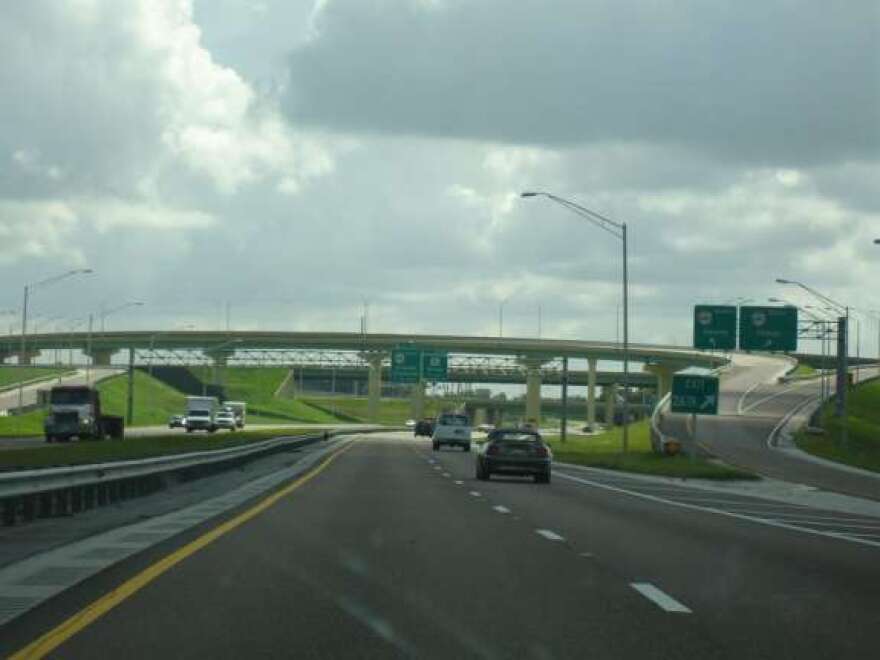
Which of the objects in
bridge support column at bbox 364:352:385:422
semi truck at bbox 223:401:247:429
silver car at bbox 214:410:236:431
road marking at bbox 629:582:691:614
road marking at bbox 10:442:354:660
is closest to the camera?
road marking at bbox 10:442:354:660

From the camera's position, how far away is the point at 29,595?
514 inches

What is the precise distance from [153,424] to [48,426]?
59824mm

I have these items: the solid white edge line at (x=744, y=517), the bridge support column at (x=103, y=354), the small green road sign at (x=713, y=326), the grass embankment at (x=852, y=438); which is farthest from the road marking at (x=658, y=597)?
the bridge support column at (x=103, y=354)

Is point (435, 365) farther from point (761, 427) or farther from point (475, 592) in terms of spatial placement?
point (475, 592)

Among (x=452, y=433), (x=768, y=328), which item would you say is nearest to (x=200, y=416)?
(x=452, y=433)

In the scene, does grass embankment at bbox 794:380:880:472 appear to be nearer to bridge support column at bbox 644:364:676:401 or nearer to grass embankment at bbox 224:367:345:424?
bridge support column at bbox 644:364:676:401

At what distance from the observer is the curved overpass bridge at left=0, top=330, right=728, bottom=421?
532 ft

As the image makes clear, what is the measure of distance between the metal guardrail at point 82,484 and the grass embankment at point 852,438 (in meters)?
40.2

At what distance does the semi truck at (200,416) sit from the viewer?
106438mm

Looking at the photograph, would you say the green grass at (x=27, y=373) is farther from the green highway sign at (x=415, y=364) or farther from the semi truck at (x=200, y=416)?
the green highway sign at (x=415, y=364)

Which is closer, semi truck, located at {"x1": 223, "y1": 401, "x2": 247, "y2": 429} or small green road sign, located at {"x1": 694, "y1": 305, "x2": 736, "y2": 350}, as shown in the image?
small green road sign, located at {"x1": 694, "y1": 305, "x2": 736, "y2": 350}

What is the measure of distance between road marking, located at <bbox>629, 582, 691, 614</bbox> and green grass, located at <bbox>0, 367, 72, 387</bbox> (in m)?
124

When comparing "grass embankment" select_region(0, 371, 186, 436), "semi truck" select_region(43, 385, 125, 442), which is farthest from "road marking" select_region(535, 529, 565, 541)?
"grass embankment" select_region(0, 371, 186, 436)

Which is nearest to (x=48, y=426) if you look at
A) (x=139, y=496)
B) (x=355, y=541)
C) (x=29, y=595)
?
(x=139, y=496)
